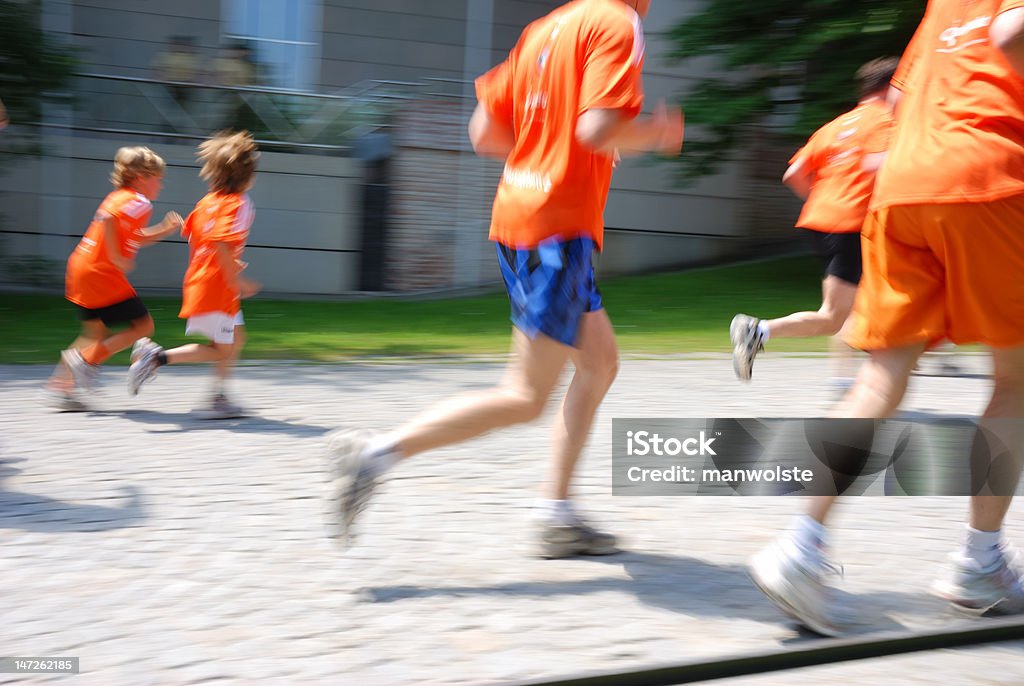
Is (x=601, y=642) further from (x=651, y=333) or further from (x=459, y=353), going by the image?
(x=651, y=333)

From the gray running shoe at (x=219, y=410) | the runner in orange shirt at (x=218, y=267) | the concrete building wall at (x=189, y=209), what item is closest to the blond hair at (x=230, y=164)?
the runner in orange shirt at (x=218, y=267)

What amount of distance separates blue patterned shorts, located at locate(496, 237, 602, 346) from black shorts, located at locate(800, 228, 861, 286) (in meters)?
2.90

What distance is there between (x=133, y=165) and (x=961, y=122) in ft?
16.8

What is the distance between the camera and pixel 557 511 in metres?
3.59

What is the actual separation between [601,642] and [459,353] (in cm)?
652

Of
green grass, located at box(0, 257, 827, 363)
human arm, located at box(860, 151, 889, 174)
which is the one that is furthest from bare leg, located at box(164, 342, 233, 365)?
human arm, located at box(860, 151, 889, 174)

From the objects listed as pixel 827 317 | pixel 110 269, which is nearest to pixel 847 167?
pixel 827 317

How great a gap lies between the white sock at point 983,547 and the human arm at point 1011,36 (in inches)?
52.7

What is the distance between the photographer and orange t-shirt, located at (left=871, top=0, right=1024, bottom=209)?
111 inches

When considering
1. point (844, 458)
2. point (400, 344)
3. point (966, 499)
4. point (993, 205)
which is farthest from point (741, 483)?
point (400, 344)

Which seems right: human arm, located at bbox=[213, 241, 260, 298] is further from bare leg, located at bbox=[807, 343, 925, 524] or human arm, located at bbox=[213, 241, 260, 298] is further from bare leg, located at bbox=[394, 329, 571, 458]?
bare leg, located at bbox=[807, 343, 925, 524]

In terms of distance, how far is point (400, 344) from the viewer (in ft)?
32.7

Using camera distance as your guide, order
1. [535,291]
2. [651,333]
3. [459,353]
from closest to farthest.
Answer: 1. [535,291]
2. [459,353]
3. [651,333]

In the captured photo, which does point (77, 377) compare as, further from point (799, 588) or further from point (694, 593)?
point (799, 588)
